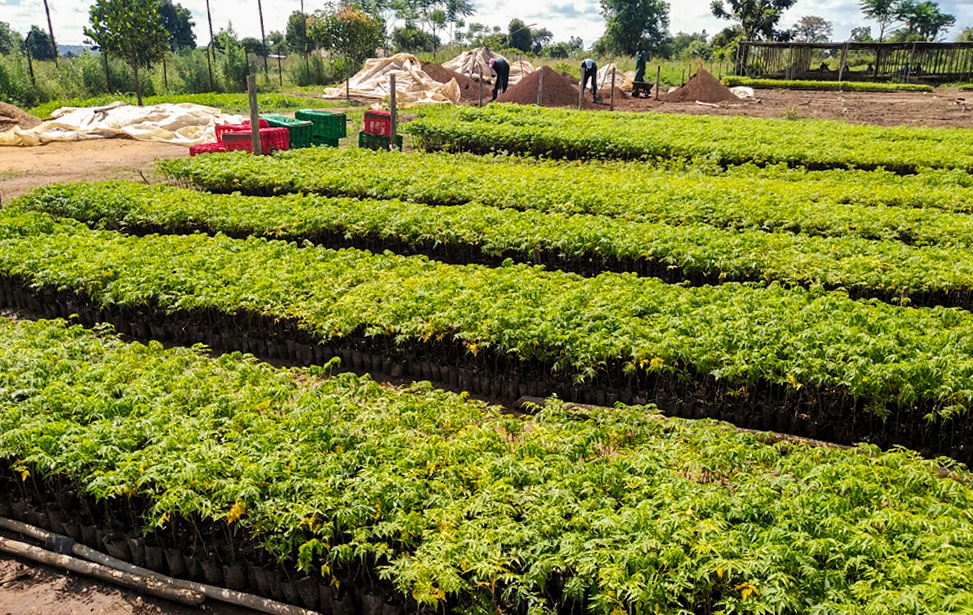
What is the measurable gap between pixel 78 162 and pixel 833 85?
→ 45.0 metres

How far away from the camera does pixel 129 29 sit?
31.8 m

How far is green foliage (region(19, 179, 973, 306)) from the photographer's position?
403 inches

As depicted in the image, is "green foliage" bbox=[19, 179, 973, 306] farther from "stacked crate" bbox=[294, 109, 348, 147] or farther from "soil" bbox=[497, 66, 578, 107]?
"soil" bbox=[497, 66, 578, 107]

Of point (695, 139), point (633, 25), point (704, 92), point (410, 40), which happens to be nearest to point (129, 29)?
point (695, 139)

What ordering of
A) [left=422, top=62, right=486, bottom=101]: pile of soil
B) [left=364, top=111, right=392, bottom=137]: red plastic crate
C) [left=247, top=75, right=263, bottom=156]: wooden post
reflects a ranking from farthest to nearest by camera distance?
[left=422, top=62, right=486, bottom=101]: pile of soil < [left=364, top=111, right=392, bottom=137]: red plastic crate < [left=247, top=75, right=263, bottom=156]: wooden post

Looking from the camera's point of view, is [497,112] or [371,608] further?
[497,112]

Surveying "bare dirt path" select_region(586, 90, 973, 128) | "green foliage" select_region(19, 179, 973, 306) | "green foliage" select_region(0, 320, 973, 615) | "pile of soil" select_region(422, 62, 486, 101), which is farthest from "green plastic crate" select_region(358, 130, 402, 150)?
"pile of soil" select_region(422, 62, 486, 101)

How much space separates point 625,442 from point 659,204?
8.32 meters

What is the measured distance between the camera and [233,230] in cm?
1295

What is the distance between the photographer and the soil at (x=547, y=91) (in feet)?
117

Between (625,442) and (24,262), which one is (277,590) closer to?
(625,442)

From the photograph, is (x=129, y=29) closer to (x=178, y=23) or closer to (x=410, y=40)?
→ (x=410, y=40)

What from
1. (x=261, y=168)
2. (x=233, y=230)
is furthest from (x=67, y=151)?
(x=233, y=230)

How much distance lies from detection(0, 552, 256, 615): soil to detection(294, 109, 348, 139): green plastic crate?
1840 cm
